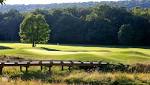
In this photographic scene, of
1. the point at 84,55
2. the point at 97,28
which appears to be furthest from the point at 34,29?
the point at 84,55

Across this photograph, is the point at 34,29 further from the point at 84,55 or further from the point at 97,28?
the point at 84,55

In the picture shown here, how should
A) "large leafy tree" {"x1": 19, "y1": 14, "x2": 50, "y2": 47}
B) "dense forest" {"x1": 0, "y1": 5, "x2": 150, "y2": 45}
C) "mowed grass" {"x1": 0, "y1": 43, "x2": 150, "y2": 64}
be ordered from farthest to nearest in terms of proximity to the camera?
"dense forest" {"x1": 0, "y1": 5, "x2": 150, "y2": 45}
"large leafy tree" {"x1": 19, "y1": 14, "x2": 50, "y2": 47}
"mowed grass" {"x1": 0, "y1": 43, "x2": 150, "y2": 64}

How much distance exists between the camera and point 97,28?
11912cm

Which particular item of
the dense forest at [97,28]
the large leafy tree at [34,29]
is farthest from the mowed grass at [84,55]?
the dense forest at [97,28]

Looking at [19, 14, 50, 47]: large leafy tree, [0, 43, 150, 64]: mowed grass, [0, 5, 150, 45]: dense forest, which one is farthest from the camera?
[0, 5, 150, 45]: dense forest

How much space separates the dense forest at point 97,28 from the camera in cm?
11404

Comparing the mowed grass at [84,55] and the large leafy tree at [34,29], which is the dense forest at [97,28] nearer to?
the large leafy tree at [34,29]

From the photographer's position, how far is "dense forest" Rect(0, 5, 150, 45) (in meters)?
114

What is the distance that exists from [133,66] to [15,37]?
314ft

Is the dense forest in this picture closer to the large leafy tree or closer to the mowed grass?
the large leafy tree

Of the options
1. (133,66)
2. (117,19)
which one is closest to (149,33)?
(117,19)

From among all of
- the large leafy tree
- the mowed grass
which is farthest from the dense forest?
the mowed grass

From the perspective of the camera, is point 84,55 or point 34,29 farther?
point 34,29

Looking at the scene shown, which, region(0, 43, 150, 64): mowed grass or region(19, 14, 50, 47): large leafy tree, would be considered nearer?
region(0, 43, 150, 64): mowed grass
